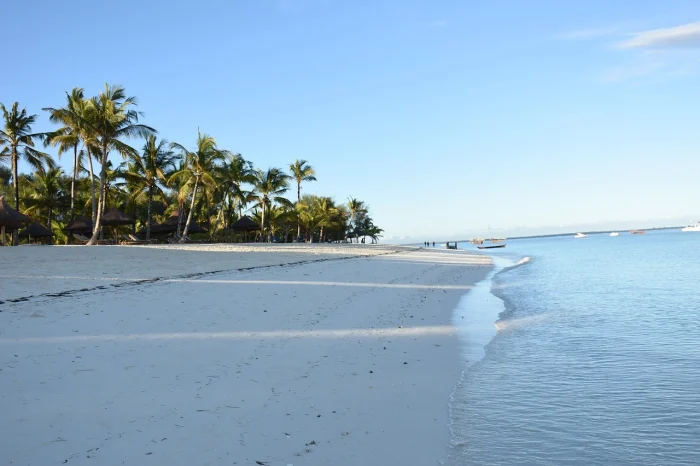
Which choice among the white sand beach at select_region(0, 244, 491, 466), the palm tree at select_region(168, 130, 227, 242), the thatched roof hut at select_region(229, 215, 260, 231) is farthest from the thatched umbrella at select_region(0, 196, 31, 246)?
the thatched roof hut at select_region(229, 215, 260, 231)

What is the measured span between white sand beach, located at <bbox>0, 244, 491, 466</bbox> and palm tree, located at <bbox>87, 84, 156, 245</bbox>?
19.1m

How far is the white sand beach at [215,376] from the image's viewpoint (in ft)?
12.7

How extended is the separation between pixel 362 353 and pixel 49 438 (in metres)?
4.09

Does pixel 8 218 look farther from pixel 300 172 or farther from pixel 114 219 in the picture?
pixel 300 172

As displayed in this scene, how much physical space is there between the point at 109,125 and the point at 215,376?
90.8ft

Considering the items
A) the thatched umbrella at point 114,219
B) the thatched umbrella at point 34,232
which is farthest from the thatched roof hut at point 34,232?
the thatched umbrella at point 114,219

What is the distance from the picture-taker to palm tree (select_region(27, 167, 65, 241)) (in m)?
40.4

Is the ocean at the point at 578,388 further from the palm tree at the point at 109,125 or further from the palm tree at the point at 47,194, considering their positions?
the palm tree at the point at 47,194

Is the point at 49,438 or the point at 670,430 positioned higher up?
the point at 49,438

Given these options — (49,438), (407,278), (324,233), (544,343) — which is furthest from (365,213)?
(49,438)

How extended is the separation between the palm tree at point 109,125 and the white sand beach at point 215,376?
19056 mm

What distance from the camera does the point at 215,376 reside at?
18.1ft

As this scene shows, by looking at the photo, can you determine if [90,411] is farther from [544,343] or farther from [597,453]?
[544,343]

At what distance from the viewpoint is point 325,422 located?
4.48 meters
